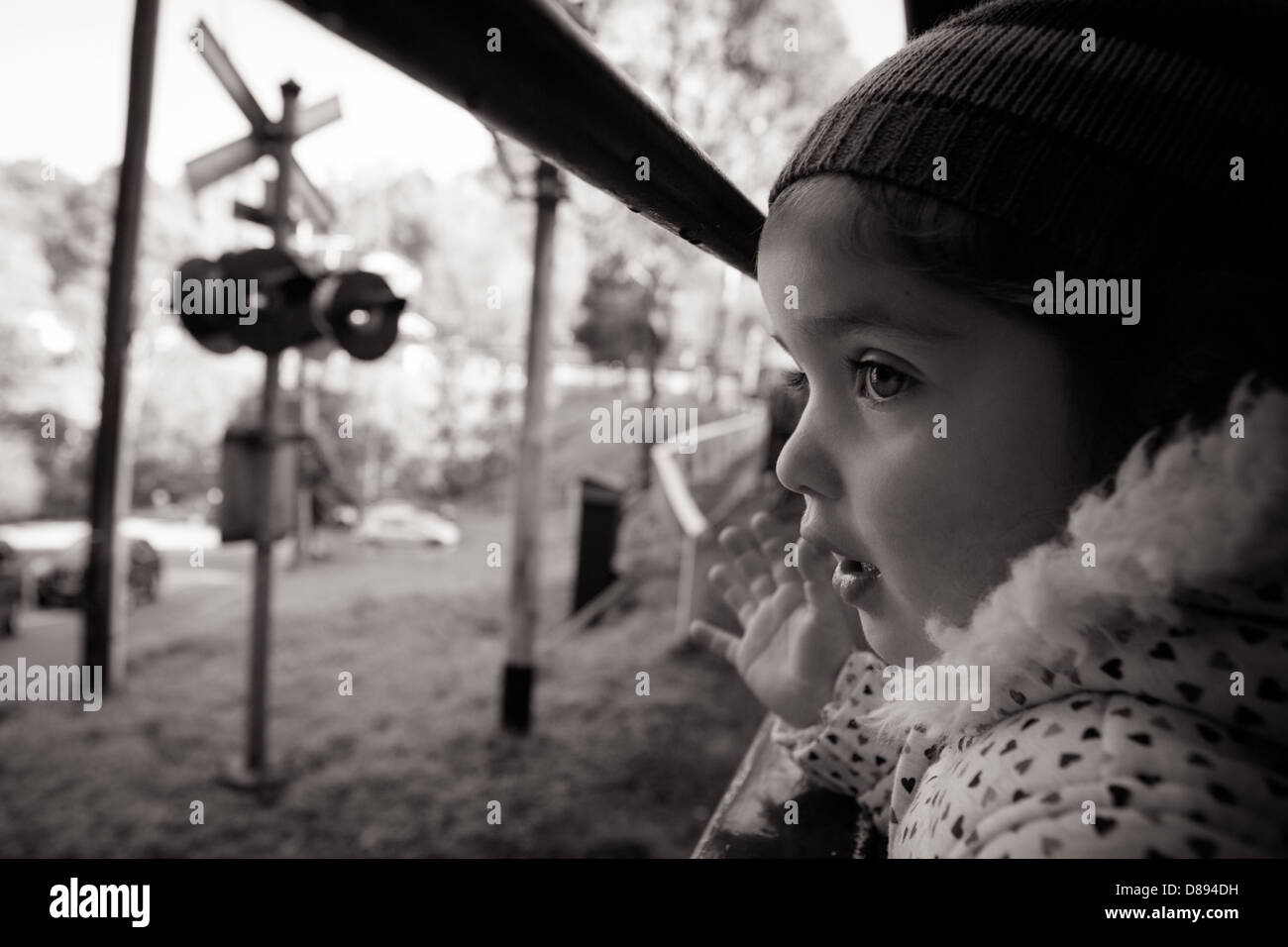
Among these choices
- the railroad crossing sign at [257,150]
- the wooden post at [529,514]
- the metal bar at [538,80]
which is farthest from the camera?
the wooden post at [529,514]

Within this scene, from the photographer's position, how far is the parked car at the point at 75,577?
8.89 meters

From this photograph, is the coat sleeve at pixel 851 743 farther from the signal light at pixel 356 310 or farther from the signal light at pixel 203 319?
the signal light at pixel 203 319

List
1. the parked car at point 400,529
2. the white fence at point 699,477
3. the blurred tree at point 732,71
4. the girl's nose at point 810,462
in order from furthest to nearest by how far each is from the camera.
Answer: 1. the parked car at point 400,529
2. the blurred tree at point 732,71
3. the white fence at point 699,477
4. the girl's nose at point 810,462

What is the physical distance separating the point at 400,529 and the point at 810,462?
12138mm

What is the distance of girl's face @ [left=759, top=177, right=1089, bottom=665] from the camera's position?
694mm

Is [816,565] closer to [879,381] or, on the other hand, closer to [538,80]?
[879,381]

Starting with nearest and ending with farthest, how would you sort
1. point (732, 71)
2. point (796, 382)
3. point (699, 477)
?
point (796, 382), point (699, 477), point (732, 71)

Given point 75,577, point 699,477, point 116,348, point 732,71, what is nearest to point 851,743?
point 116,348

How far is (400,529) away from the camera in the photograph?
1228cm

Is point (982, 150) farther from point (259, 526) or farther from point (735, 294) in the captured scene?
point (735, 294)

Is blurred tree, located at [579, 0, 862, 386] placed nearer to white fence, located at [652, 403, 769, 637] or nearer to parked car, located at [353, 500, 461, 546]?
white fence, located at [652, 403, 769, 637]

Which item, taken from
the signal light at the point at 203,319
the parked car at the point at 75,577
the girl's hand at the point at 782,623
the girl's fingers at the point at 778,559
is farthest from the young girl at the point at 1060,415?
the parked car at the point at 75,577

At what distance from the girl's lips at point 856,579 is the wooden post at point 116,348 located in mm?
6944
